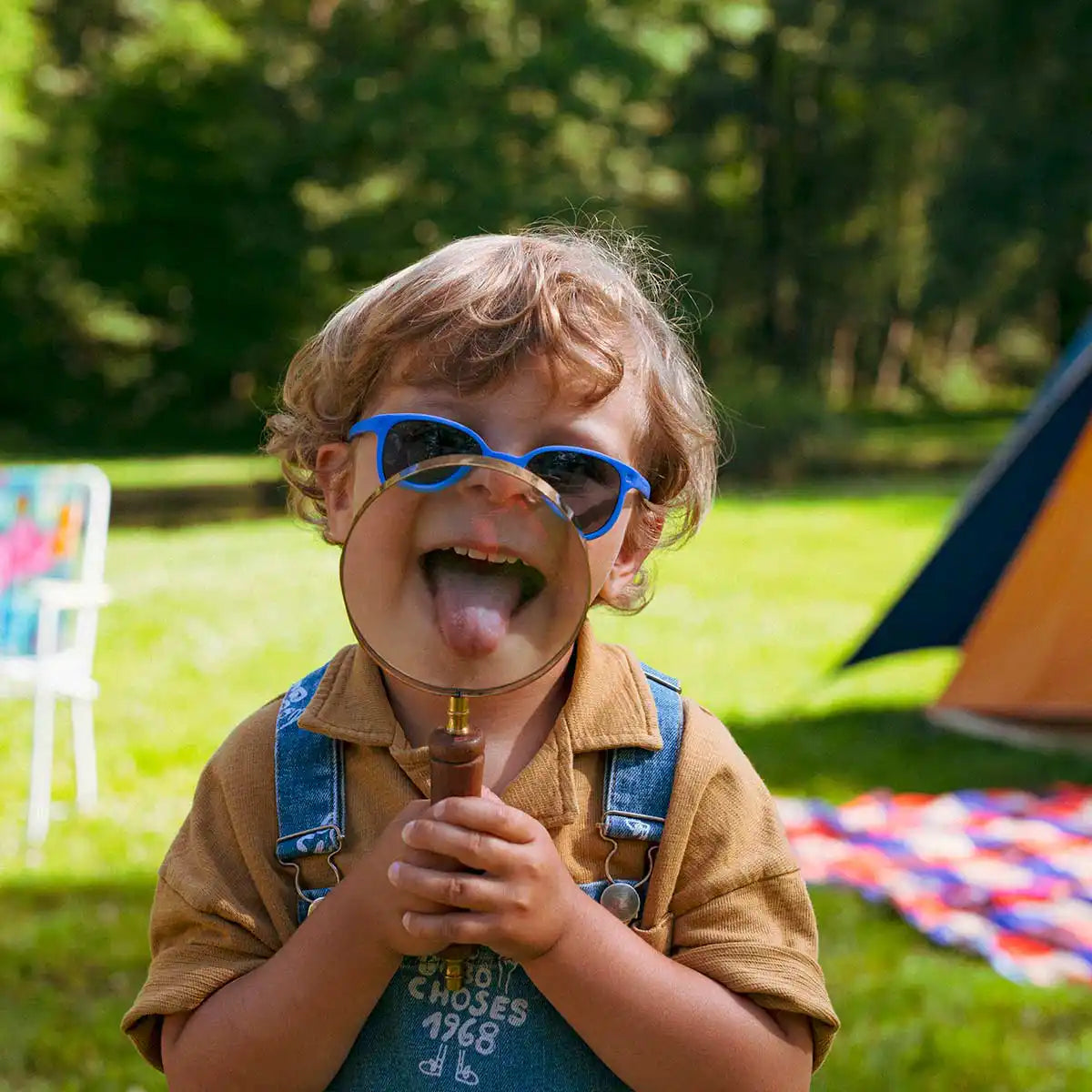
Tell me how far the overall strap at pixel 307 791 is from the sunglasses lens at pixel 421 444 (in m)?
0.35

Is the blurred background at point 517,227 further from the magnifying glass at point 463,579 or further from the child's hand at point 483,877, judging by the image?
the child's hand at point 483,877

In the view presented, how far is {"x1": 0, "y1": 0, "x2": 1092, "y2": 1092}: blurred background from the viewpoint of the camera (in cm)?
427

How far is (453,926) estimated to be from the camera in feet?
4.31

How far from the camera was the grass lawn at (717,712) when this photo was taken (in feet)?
11.0

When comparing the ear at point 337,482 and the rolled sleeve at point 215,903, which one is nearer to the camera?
the rolled sleeve at point 215,903

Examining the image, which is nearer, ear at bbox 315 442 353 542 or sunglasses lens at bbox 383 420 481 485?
sunglasses lens at bbox 383 420 481 485

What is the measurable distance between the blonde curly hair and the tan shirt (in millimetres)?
286

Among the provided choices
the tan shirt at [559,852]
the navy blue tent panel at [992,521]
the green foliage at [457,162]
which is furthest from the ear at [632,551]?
the green foliage at [457,162]

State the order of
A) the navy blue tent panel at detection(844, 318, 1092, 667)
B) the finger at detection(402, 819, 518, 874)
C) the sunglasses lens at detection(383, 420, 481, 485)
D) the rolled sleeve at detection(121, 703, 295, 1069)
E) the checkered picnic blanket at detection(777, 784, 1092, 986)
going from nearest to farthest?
the finger at detection(402, 819, 518, 874), the sunglasses lens at detection(383, 420, 481, 485), the rolled sleeve at detection(121, 703, 295, 1069), the checkered picnic blanket at detection(777, 784, 1092, 986), the navy blue tent panel at detection(844, 318, 1092, 667)

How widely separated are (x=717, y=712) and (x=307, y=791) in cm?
522

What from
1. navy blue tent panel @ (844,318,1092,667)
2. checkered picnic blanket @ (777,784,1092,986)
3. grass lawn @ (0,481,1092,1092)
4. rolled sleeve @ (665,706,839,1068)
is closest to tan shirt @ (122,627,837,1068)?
rolled sleeve @ (665,706,839,1068)

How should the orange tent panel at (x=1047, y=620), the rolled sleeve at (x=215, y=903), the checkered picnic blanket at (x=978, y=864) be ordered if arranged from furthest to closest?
the orange tent panel at (x=1047, y=620) < the checkered picnic blanket at (x=978, y=864) < the rolled sleeve at (x=215, y=903)

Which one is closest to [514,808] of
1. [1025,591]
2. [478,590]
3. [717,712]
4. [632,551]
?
[478,590]

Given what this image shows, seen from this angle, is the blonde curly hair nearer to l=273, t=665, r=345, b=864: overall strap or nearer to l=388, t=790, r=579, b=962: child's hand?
l=273, t=665, r=345, b=864: overall strap
